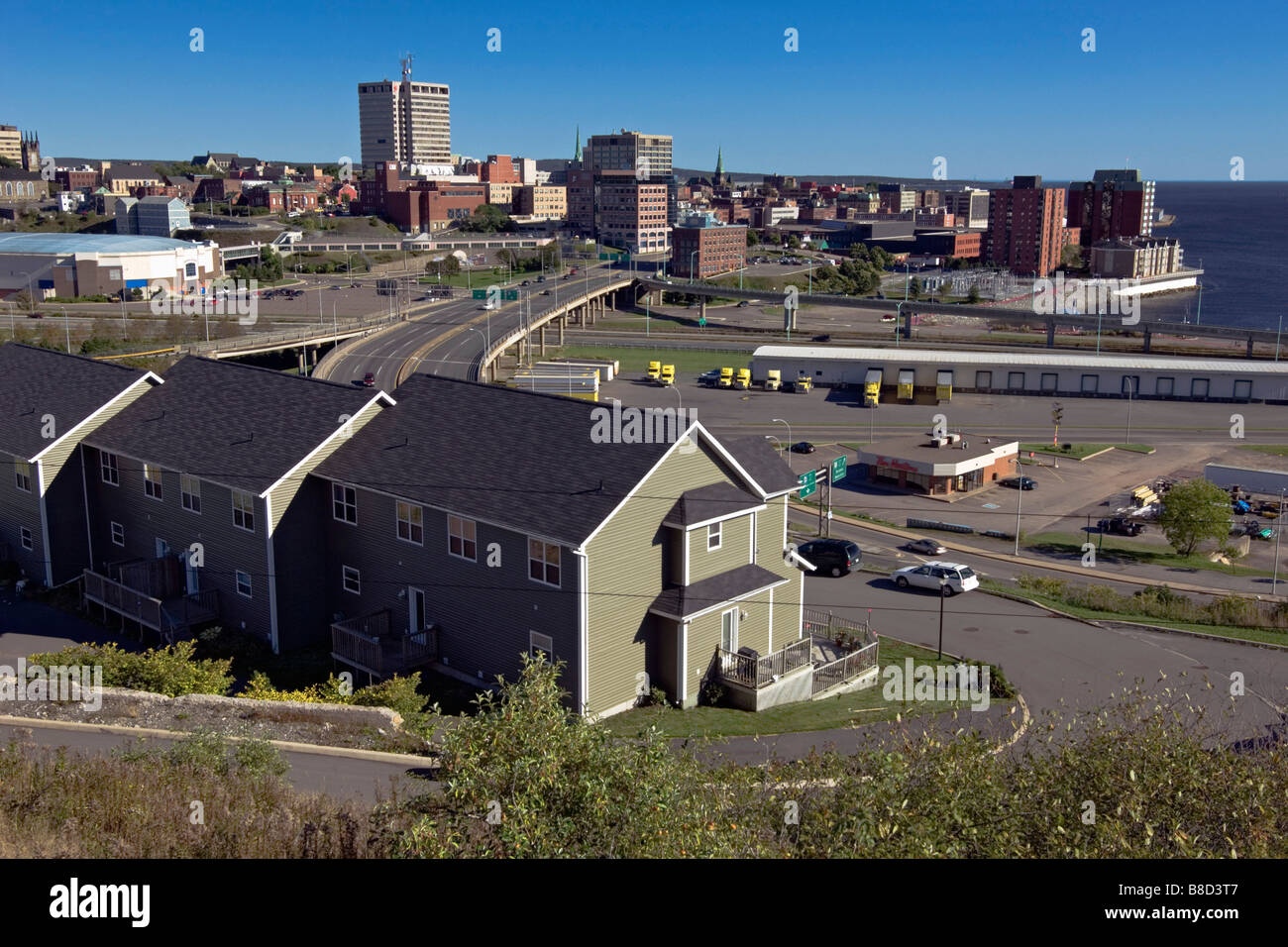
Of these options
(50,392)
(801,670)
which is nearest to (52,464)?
(50,392)

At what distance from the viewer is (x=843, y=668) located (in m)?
26.4

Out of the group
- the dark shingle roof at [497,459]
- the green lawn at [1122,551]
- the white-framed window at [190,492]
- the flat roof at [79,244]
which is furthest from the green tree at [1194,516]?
the flat roof at [79,244]

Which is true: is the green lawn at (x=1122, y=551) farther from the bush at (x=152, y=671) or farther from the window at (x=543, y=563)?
the bush at (x=152, y=671)

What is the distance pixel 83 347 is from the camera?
2987 inches

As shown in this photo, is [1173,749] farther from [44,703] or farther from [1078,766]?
[44,703]

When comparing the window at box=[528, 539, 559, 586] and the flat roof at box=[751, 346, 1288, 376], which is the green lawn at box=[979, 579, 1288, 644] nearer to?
the window at box=[528, 539, 559, 586]

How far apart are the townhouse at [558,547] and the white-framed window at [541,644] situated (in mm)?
43

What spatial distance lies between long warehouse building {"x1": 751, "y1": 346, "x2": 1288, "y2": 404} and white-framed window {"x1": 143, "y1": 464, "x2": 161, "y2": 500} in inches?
2373

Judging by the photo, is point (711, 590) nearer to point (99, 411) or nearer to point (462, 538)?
point (462, 538)

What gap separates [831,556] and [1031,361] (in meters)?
52.9

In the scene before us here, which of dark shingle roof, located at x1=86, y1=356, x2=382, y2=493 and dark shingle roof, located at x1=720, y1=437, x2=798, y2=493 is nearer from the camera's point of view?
dark shingle roof, located at x1=720, y1=437, x2=798, y2=493

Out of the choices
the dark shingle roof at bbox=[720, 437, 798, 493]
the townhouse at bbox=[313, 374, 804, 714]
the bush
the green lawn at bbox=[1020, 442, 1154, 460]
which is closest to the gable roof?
the townhouse at bbox=[313, 374, 804, 714]

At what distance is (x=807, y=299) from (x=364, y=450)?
344 ft

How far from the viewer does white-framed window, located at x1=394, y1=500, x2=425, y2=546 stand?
2558cm
